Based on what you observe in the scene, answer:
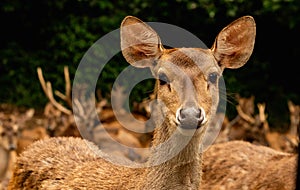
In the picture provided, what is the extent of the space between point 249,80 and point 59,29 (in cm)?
373

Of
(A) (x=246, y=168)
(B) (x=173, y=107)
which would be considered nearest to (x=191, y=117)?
(B) (x=173, y=107)

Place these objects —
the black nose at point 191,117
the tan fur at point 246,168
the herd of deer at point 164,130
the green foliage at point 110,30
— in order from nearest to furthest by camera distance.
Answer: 1. the black nose at point 191,117
2. the herd of deer at point 164,130
3. the tan fur at point 246,168
4. the green foliage at point 110,30

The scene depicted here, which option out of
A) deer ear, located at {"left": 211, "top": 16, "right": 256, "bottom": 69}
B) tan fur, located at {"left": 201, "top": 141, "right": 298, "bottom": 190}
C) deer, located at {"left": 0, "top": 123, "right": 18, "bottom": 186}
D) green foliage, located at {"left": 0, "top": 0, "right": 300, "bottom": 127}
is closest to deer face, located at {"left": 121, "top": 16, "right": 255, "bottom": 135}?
deer ear, located at {"left": 211, "top": 16, "right": 256, "bottom": 69}

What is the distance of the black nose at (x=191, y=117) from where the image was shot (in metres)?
4.19

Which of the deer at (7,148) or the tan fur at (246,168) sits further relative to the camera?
the deer at (7,148)

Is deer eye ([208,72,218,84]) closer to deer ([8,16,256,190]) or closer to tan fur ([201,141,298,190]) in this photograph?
deer ([8,16,256,190])

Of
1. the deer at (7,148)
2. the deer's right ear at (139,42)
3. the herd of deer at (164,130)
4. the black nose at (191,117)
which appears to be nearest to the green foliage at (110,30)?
the deer at (7,148)

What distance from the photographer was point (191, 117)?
165 inches

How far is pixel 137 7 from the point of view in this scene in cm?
1330

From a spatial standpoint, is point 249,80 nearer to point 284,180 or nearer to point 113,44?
point 113,44

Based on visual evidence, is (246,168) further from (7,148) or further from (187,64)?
(7,148)

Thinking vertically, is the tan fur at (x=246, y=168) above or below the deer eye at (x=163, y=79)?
above

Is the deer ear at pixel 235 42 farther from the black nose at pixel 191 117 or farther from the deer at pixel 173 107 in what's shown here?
the black nose at pixel 191 117

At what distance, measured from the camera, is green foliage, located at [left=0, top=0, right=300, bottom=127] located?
1279cm
